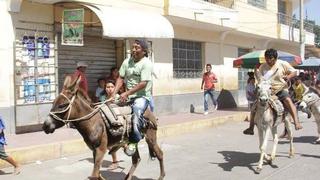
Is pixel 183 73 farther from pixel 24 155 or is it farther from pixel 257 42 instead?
pixel 24 155

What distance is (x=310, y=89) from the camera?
11492 mm

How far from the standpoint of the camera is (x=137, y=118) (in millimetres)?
6664

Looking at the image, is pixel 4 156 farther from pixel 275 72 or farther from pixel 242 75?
pixel 242 75

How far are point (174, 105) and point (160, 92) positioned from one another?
3.45 feet

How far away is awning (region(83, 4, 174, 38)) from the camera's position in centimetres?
1227

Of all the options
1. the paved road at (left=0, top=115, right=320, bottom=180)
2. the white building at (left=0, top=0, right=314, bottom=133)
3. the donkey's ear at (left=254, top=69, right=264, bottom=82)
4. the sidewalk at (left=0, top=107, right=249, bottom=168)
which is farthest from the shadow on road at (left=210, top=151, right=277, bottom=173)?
the white building at (left=0, top=0, right=314, bottom=133)

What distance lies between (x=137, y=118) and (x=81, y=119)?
90 centimetres

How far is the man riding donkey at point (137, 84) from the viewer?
6.59 metres

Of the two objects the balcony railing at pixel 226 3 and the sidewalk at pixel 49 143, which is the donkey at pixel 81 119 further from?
the balcony railing at pixel 226 3

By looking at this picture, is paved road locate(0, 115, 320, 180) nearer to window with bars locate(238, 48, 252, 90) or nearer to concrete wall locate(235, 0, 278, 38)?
concrete wall locate(235, 0, 278, 38)

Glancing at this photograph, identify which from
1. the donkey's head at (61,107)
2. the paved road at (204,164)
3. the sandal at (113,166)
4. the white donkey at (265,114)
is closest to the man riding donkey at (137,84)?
the donkey's head at (61,107)

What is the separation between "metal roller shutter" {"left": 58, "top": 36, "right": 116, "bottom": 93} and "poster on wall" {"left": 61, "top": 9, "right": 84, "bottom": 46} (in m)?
0.80

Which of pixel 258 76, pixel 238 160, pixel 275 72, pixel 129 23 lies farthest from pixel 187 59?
pixel 258 76

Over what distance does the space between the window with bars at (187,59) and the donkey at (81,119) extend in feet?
39.2
